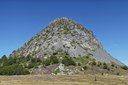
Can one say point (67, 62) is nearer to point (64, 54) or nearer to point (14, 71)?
point (64, 54)

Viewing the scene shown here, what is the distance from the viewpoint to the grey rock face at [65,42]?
14198 centimetres

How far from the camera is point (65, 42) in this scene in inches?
5782

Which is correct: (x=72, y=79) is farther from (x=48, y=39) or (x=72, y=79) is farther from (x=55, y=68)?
(x=48, y=39)

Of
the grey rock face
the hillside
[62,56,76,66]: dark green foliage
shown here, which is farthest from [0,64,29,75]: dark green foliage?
the grey rock face

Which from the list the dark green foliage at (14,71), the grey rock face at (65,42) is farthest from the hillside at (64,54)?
the dark green foliage at (14,71)

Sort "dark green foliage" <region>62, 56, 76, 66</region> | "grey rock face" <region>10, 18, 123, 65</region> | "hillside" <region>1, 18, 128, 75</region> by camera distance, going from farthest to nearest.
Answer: "grey rock face" <region>10, 18, 123, 65</region>
"dark green foliage" <region>62, 56, 76, 66</region>
"hillside" <region>1, 18, 128, 75</region>

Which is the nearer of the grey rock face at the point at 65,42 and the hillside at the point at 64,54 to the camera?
the hillside at the point at 64,54

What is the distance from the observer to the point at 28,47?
158 metres

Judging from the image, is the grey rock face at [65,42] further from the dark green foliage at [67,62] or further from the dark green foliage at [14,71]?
the dark green foliage at [14,71]

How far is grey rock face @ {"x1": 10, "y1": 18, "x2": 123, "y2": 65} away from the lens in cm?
14198

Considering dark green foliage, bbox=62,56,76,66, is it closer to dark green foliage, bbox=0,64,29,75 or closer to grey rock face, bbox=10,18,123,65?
grey rock face, bbox=10,18,123,65

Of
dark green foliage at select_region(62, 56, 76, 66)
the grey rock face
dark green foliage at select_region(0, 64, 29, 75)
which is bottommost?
dark green foliage at select_region(0, 64, 29, 75)

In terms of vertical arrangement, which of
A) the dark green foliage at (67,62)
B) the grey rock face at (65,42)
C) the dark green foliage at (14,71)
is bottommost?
the dark green foliage at (14,71)

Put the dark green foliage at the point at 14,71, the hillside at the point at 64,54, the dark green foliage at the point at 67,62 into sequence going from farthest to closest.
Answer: the dark green foliage at the point at 67,62 < the hillside at the point at 64,54 < the dark green foliage at the point at 14,71
